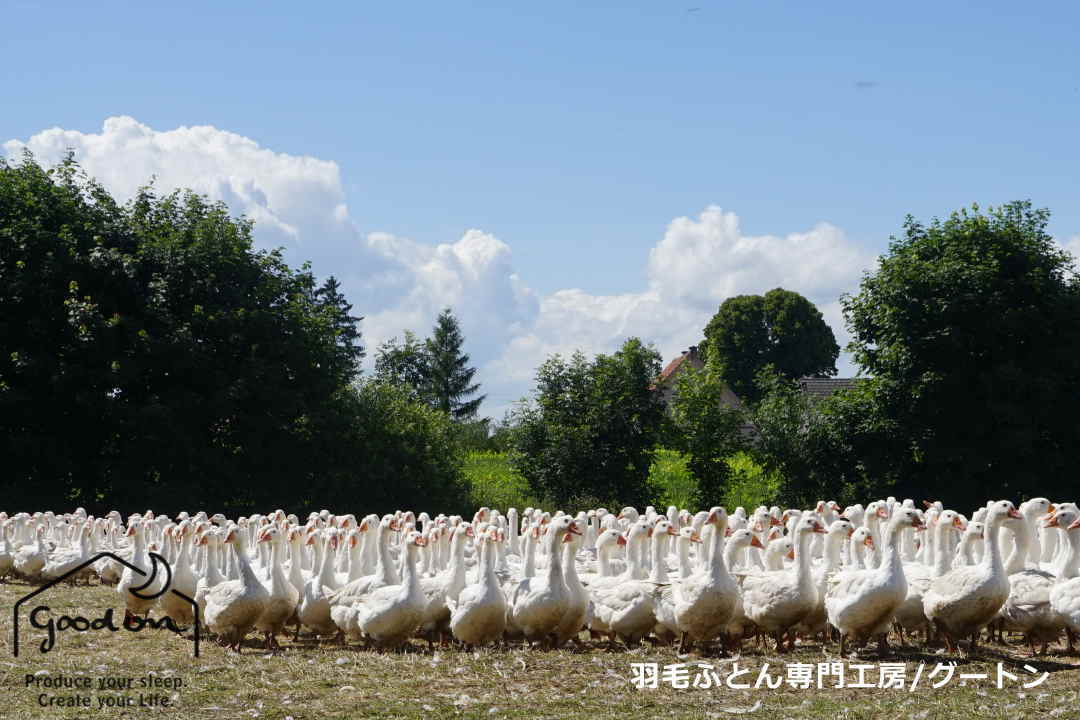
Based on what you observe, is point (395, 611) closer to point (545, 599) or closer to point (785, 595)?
point (545, 599)

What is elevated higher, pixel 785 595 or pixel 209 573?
pixel 209 573

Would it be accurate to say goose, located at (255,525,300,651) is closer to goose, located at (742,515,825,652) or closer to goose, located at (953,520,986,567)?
goose, located at (742,515,825,652)

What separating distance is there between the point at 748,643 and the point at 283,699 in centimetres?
583

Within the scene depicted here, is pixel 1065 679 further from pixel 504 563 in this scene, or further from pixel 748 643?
pixel 504 563

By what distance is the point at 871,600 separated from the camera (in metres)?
11.4

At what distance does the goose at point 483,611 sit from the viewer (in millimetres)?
12312

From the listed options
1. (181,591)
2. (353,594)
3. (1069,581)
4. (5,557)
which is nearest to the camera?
(1069,581)

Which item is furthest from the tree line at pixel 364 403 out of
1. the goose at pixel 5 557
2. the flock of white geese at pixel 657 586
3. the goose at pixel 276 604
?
the goose at pixel 276 604

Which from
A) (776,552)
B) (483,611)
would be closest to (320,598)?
(483,611)

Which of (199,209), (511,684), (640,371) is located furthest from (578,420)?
(511,684)

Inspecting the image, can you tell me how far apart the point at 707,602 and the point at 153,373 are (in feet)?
74.4

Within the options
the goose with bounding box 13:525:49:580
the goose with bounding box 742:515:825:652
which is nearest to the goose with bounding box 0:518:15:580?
the goose with bounding box 13:525:49:580

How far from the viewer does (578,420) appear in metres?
32.3

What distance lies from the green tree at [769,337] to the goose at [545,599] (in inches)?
2311
